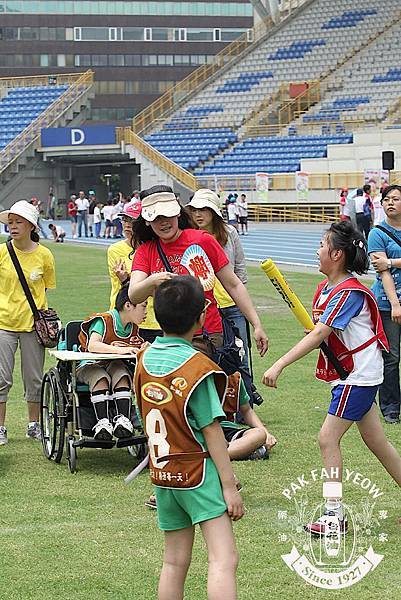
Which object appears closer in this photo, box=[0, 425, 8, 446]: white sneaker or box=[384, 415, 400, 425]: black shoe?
box=[0, 425, 8, 446]: white sneaker

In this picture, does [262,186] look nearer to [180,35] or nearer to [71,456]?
[71,456]

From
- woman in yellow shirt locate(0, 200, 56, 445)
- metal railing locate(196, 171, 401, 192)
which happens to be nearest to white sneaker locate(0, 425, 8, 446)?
woman in yellow shirt locate(0, 200, 56, 445)

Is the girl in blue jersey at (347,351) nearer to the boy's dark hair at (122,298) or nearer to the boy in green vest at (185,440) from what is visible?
the boy in green vest at (185,440)

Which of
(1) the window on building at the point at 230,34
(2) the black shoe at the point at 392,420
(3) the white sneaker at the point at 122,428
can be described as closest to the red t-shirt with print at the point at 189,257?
(3) the white sneaker at the point at 122,428

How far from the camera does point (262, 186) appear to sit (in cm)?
4478

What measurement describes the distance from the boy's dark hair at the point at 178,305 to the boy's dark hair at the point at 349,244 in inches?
70.6

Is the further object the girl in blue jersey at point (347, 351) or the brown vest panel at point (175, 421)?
the girl in blue jersey at point (347, 351)

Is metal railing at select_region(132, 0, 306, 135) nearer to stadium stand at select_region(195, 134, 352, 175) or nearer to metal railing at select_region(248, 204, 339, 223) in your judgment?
stadium stand at select_region(195, 134, 352, 175)

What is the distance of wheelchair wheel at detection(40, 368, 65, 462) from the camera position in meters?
7.66

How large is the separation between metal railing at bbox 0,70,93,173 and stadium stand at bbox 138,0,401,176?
4.95 m

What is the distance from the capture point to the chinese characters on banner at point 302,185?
43125 mm

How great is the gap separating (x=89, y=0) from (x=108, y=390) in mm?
86147

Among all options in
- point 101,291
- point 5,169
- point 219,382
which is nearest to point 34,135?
point 5,169

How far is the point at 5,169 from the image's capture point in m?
54.5
